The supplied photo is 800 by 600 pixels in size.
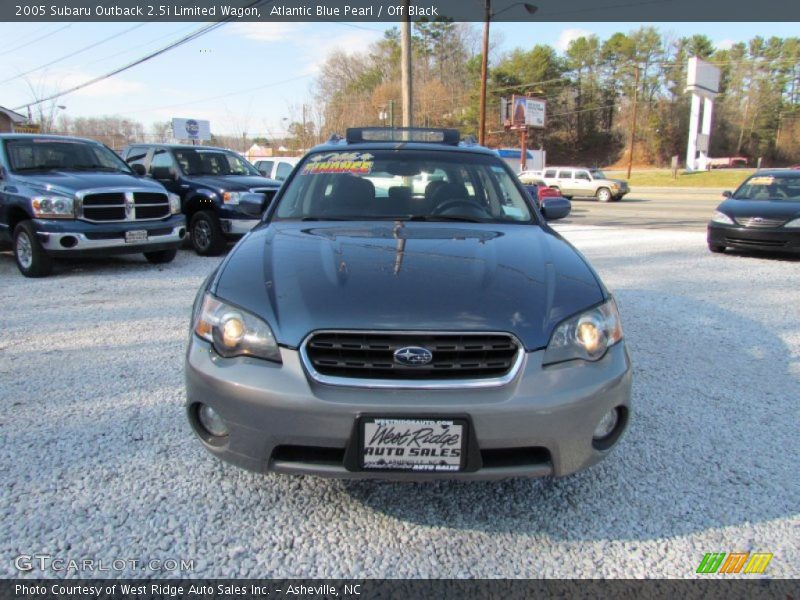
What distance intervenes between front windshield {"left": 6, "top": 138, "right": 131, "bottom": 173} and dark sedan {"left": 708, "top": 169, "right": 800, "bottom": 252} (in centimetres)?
930

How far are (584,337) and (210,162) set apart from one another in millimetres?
8892

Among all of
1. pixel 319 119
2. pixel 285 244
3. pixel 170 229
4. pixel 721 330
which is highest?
pixel 319 119

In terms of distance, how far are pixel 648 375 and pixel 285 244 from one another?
2.72 meters

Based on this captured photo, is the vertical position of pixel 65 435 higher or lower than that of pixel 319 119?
lower

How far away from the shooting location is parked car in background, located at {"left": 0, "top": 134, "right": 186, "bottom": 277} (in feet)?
22.1

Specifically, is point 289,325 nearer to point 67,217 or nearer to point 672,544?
point 672,544

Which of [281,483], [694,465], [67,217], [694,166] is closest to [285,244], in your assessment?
[281,483]

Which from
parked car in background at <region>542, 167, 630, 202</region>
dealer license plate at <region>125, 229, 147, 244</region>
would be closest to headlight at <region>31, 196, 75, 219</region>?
dealer license plate at <region>125, 229, 147, 244</region>

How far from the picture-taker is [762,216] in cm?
868

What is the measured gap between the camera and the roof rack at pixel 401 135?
415cm

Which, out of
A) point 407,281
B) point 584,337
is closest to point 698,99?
point 584,337

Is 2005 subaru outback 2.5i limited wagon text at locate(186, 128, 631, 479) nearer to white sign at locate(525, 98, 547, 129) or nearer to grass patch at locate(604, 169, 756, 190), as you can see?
white sign at locate(525, 98, 547, 129)

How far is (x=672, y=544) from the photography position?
2.21m

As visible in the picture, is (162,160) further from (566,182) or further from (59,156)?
(566,182)
